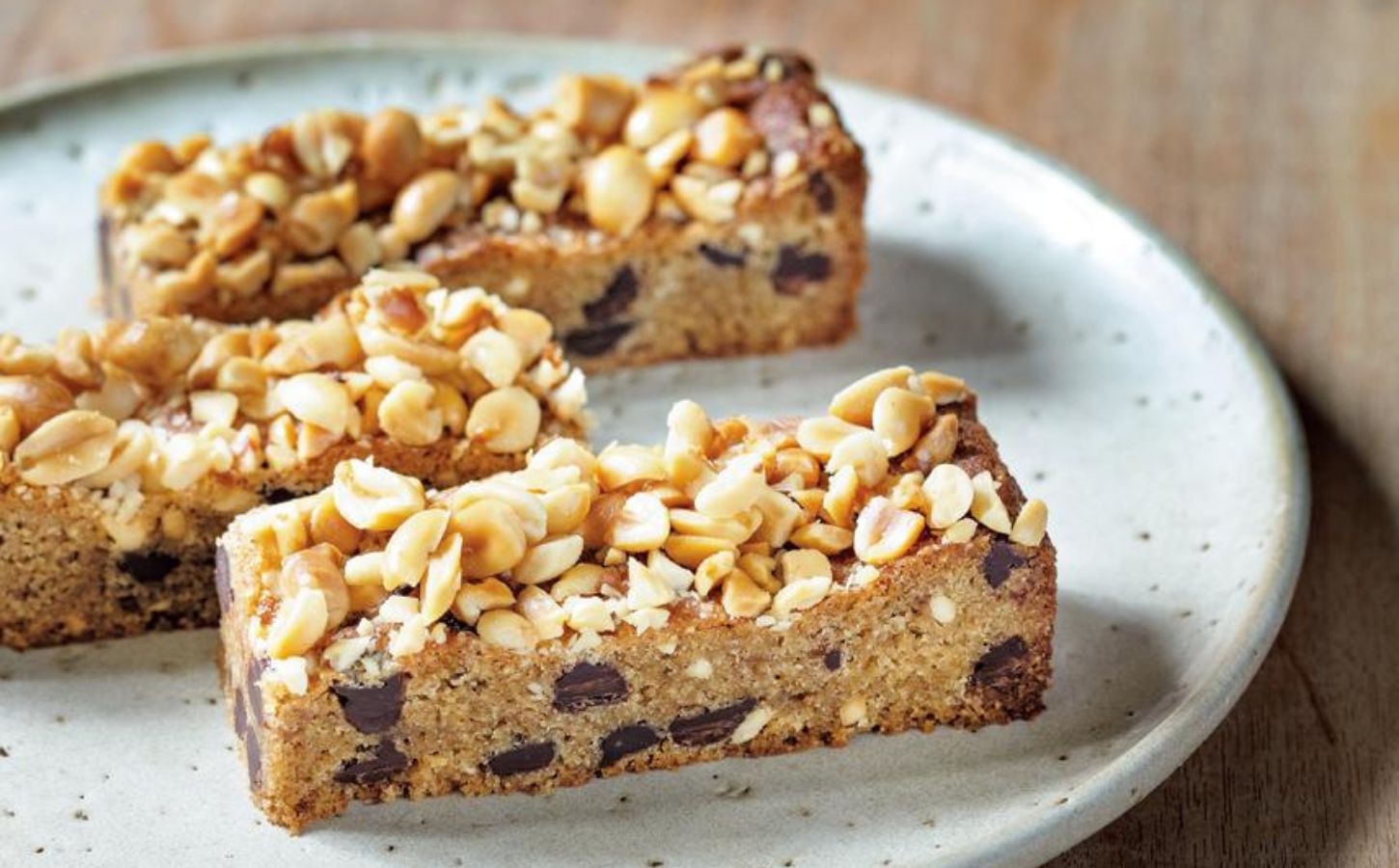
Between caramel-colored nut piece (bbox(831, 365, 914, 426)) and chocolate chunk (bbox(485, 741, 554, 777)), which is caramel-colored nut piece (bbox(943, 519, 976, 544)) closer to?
caramel-colored nut piece (bbox(831, 365, 914, 426))

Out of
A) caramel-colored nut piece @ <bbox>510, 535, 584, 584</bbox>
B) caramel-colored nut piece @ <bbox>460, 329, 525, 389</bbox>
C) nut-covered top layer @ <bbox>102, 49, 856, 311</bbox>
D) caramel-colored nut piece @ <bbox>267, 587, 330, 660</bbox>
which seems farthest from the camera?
nut-covered top layer @ <bbox>102, 49, 856, 311</bbox>

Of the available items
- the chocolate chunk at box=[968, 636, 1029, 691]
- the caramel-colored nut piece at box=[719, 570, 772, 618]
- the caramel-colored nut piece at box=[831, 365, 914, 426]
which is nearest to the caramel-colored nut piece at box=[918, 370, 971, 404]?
the caramel-colored nut piece at box=[831, 365, 914, 426]

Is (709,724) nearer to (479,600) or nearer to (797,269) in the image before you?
(479,600)

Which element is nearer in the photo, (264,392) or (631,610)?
(631,610)

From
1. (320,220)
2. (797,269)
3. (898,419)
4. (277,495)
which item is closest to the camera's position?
(898,419)

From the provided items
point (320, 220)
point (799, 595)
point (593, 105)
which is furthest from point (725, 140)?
point (799, 595)

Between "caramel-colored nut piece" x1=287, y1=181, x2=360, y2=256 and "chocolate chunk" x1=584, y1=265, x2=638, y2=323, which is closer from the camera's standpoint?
"caramel-colored nut piece" x1=287, y1=181, x2=360, y2=256

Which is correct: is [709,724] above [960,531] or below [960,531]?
below
